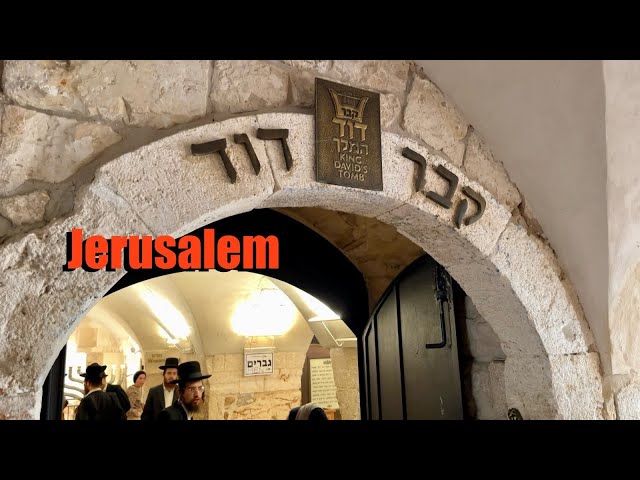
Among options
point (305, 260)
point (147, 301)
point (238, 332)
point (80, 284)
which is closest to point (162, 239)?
point (80, 284)

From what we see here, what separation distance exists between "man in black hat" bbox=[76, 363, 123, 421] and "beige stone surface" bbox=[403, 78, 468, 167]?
3.05 meters

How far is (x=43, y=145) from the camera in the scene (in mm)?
1439

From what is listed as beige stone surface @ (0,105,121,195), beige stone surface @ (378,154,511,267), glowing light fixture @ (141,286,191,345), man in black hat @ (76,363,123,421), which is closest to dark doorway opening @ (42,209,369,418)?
man in black hat @ (76,363,123,421)

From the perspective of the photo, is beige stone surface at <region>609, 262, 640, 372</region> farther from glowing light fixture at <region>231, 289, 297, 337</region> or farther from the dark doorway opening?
glowing light fixture at <region>231, 289, 297, 337</region>

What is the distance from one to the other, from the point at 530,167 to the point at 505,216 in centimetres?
23

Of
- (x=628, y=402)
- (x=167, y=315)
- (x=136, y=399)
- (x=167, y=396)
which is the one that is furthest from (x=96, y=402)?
(x=628, y=402)

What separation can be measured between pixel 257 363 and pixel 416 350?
3.63m

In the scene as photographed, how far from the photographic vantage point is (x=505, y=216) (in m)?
2.09

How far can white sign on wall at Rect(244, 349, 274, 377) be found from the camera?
6.00m

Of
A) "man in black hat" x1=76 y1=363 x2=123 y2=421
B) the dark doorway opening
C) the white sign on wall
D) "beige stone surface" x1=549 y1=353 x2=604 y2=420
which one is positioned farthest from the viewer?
the white sign on wall

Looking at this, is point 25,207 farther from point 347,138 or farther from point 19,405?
point 347,138

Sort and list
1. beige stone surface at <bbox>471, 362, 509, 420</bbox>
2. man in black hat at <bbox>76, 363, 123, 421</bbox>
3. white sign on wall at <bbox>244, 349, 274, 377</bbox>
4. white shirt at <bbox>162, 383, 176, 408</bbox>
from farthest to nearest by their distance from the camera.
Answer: white sign on wall at <bbox>244, 349, 274, 377</bbox>
white shirt at <bbox>162, 383, 176, 408</bbox>
man in black hat at <bbox>76, 363, 123, 421</bbox>
beige stone surface at <bbox>471, 362, 509, 420</bbox>

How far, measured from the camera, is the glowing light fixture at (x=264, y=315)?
5617mm
